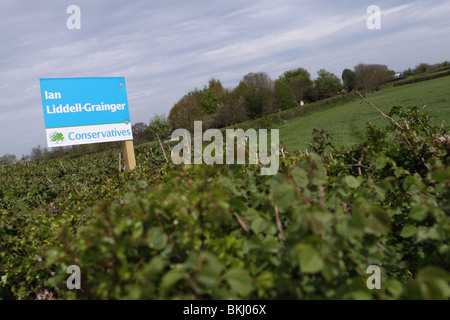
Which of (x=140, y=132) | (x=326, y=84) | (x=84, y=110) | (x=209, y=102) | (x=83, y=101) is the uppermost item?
(x=326, y=84)

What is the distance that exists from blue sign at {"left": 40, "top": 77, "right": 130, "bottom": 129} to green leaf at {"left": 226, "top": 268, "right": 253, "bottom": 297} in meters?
6.41

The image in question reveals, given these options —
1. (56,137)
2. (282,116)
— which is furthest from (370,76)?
(56,137)

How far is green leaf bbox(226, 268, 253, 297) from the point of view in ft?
3.93

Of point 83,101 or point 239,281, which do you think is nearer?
point 239,281

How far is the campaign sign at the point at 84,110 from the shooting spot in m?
6.68

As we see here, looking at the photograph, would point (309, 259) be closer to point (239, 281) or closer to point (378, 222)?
point (239, 281)

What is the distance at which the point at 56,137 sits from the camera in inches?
265

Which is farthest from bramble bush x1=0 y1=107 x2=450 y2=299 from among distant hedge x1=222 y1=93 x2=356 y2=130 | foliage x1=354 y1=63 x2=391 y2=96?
foliage x1=354 y1=63 x2=391 y2=96

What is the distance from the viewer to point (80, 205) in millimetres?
3207

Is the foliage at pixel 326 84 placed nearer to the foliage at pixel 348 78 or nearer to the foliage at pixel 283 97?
the foliage at pixel 348 78

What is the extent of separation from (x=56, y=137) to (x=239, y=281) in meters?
6.45

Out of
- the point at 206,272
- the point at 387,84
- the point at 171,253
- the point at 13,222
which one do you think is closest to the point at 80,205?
the point at 13,222

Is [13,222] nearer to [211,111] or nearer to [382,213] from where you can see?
[382,213]
